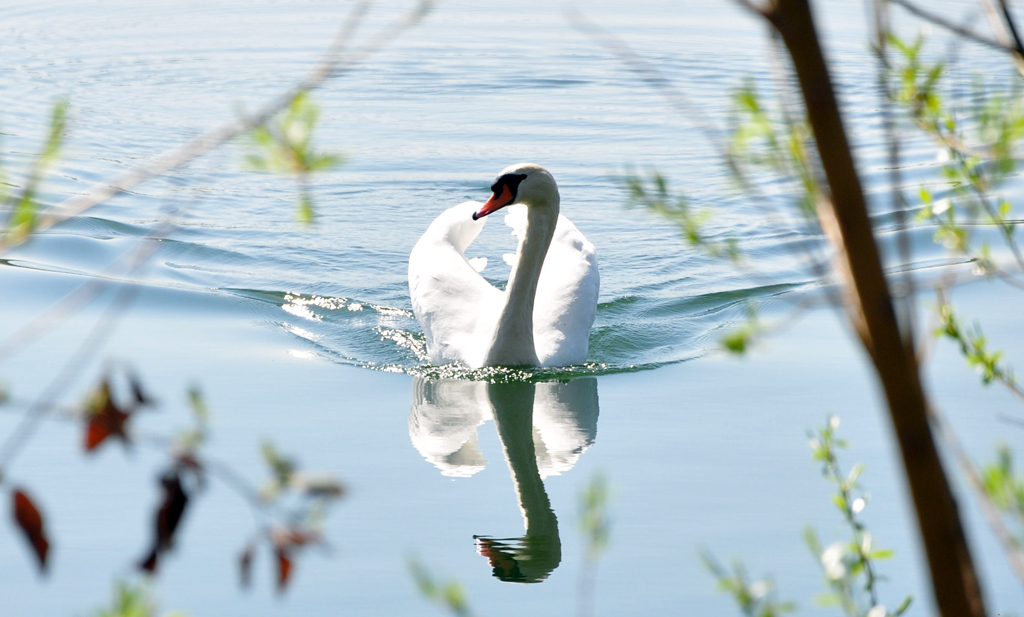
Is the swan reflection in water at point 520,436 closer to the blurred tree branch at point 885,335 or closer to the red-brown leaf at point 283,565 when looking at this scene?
the red-brown leaf at point 283,565

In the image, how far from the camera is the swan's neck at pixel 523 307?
19.4ft

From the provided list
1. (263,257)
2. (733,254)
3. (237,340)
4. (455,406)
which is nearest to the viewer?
(733,254)

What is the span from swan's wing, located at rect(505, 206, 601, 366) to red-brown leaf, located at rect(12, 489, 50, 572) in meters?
4.84

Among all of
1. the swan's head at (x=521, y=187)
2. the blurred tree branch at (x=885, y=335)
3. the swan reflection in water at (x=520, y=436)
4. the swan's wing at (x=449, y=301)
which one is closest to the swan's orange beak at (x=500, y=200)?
the swan's head at (x=521, y=187)

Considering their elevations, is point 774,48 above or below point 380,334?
above

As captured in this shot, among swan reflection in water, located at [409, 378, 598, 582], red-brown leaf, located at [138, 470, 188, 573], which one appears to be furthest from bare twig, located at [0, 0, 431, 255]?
swan reflection in water, located at [409, 378, 598, 582]

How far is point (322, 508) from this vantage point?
1.32 metres

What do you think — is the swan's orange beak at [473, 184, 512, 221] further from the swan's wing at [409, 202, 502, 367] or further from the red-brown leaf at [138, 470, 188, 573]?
the red-brown leaf at [138, 470, 188, 573]

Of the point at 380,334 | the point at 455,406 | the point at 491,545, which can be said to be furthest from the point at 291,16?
the point at 491,545

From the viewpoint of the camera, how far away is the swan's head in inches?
237

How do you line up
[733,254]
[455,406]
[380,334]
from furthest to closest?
1. [380,334]
2. [455,406]
3. [733,254]

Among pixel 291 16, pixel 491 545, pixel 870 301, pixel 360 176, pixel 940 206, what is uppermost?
pixel 870 301

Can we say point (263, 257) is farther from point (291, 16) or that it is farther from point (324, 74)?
point (291, 16)

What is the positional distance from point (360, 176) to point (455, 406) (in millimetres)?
5127
